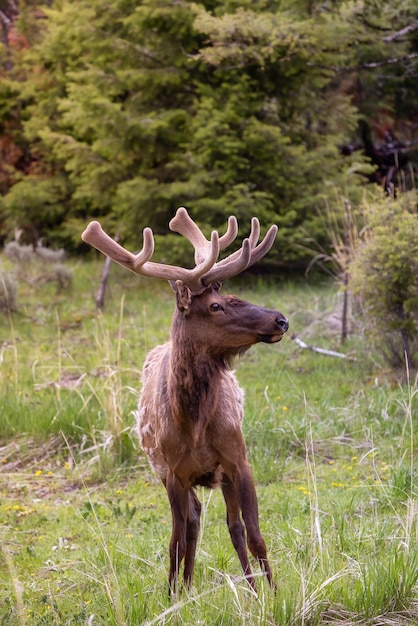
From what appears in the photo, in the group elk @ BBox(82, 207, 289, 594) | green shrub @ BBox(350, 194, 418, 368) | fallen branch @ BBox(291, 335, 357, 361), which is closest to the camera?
elk @ BBox(82, 207, 289, 594)

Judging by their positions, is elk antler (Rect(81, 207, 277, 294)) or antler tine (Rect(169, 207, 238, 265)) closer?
elk antler (Rect(81, 207, 277, 294))

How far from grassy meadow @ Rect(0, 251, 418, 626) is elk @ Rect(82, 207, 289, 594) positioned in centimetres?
32

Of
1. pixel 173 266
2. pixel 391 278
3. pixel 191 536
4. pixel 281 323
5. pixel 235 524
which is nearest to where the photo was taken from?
pixel 281 323

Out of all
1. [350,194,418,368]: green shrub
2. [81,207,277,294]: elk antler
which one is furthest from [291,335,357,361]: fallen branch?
[81,207,277,294]: elk antler

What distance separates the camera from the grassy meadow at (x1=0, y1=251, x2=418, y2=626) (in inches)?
155

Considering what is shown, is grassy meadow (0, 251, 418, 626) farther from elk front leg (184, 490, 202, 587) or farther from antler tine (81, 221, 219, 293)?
antler tine (81, 221, 219, 293)

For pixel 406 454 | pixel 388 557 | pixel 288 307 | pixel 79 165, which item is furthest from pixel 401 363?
pixel 79 165

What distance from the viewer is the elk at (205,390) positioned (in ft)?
13.9

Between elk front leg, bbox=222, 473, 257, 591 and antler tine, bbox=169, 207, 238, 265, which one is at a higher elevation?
antler tine, bbox=169, 207, 238, 265

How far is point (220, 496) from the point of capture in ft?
20.4

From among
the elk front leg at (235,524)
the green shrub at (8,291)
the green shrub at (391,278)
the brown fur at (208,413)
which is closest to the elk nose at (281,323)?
the brown fur at (208,413)

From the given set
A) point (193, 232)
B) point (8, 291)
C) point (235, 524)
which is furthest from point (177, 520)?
point (8, 291)

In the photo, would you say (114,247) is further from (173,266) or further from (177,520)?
(177,520)

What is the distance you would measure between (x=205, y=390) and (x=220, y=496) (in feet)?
6.96
